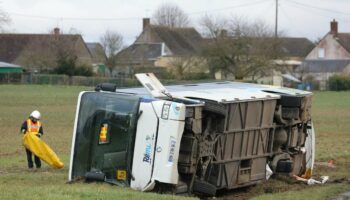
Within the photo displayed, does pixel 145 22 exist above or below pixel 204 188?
above

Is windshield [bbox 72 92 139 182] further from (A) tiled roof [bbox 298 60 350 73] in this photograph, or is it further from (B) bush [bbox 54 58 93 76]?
(A) tiled roof [bbox 298 60 350 73]

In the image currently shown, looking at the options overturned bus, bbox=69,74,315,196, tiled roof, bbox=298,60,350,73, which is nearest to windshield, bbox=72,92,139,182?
overturned bus, bbox=69,74,315,196

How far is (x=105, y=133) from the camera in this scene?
1210 centimetres

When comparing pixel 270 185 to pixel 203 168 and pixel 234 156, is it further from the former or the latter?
pixel 203 168

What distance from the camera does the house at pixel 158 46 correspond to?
99.1m

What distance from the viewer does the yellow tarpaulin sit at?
16067 millimetres

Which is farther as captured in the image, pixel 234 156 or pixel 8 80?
pixel 8 80

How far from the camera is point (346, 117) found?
42500 millimetres

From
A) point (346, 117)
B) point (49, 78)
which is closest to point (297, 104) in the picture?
point (346, 117)

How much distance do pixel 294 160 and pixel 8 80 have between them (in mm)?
74991

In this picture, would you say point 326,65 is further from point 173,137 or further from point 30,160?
point 173,137

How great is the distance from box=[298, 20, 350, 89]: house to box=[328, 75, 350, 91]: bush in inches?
637

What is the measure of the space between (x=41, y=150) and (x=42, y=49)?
8765 centimetres

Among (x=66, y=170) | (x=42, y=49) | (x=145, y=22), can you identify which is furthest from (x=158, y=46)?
(x=66, y=170)
